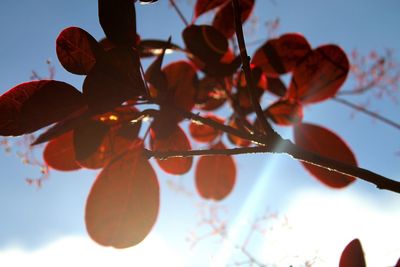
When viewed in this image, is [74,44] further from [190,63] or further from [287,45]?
[287,45]

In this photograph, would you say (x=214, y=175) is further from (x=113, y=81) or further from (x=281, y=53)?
(x=113, y=81)

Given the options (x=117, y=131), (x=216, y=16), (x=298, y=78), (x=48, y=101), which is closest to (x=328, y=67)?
(x=298, y=78)

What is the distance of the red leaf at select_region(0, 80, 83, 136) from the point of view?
51 centimetres

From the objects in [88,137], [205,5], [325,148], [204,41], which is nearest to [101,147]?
[88,137]

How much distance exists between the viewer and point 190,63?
915 millimetres

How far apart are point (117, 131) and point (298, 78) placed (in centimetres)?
46

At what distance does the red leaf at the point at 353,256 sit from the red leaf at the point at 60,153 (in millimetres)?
635

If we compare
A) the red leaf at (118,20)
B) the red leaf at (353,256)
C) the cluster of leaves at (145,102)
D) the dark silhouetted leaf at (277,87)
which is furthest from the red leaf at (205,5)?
the red leaf at (353,256)

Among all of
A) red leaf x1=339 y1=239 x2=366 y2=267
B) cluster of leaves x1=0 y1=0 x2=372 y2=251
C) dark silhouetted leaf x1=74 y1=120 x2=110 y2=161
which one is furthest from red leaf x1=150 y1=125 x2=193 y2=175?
red leaf x1=339 y1=239 x2=366 y2=267

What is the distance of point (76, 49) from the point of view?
535 millimetres

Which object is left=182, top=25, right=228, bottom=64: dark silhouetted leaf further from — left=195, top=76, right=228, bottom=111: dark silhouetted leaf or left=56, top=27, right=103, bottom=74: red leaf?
left=56, top=27, right=103, bottom=74: red leaf

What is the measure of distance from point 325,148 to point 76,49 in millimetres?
659

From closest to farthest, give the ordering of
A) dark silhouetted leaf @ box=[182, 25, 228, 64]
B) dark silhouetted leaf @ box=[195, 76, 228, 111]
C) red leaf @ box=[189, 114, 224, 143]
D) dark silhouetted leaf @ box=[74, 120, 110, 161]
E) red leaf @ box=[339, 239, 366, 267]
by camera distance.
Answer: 1. red leaf @ box=[339, 239, 366, 267]
2. dark silhouetted leaf @ box=[74, 120, 110, 161]
3. dark silhouetted leaf @ box=[182, 25, 228, 64]
4. dark silhouetted leaf @ box=[195, 76, 228, 111]
5. red leaf @ box=[189, 114, 224, 143]

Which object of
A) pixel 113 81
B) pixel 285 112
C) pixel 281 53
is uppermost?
pixel 281 53
